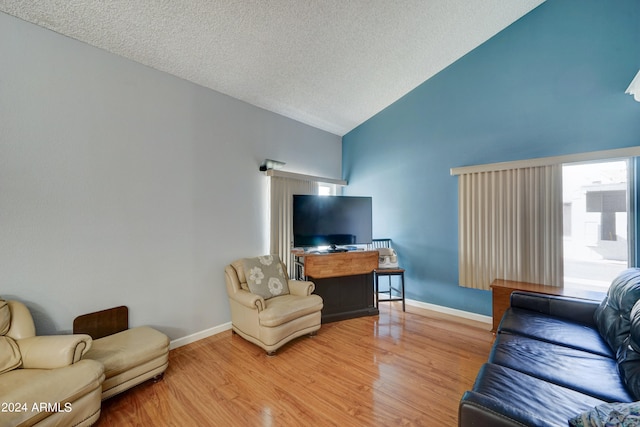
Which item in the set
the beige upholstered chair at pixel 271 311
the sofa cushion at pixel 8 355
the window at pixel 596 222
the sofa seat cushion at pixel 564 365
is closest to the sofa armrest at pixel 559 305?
the sofa seat cushion at pixel 564 365

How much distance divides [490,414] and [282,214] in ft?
9.77

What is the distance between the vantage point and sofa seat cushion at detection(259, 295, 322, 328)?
95.2 inches

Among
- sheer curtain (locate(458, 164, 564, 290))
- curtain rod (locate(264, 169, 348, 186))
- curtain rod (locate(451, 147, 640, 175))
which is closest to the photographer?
curtain rod (locate(451, 147, 640, 175))

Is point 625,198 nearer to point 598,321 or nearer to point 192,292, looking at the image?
point 598,321

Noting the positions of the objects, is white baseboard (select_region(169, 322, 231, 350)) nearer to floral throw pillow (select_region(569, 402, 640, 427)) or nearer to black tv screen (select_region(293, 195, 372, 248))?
black tv screen (select_region(293, 195, 372, 248))

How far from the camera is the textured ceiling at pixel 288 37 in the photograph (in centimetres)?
194

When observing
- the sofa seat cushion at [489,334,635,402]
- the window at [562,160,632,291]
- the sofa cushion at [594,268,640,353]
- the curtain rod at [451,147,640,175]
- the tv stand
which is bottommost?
the sofa seat cushion at [489,334,635,402]

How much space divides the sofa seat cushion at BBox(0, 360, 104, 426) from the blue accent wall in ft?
12.0

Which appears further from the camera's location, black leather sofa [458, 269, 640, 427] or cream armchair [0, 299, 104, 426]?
cream armchair [0, 299, 104, 426]

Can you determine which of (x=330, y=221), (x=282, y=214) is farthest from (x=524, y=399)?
(x=282, y=214)

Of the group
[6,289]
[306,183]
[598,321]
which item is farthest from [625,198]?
[6,289]

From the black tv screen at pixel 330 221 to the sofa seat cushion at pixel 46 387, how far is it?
89.6 inches

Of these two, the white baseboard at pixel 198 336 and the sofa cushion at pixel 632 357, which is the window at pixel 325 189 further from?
the sofa cushion at pixel 632 357

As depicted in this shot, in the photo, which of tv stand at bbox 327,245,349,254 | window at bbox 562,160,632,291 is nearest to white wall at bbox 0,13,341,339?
tv stand at bbox 327,245,349,254
